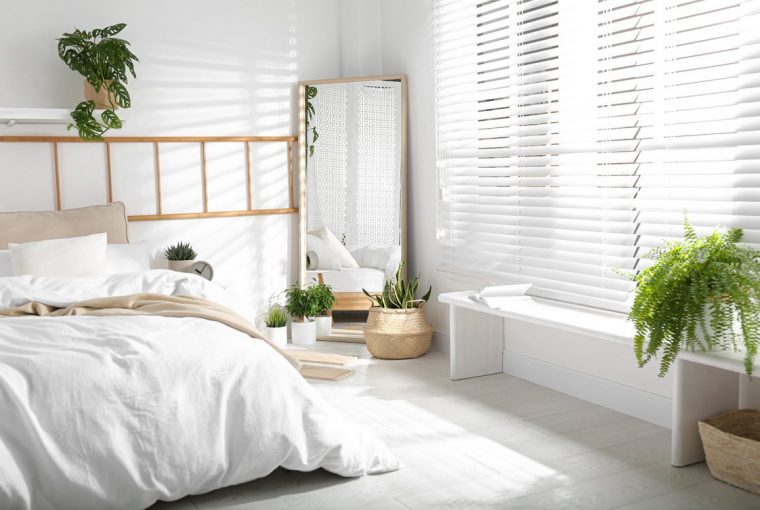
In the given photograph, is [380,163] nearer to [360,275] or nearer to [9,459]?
Answer: [360,275]

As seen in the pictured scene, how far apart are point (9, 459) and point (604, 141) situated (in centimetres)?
269

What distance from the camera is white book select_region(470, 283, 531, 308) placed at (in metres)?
3.86

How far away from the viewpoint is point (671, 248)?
2.82 metres

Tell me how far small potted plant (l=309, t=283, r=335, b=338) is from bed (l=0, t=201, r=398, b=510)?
2006 mm

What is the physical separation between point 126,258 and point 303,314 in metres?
1.27

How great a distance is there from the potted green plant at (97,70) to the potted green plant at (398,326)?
1844 mm

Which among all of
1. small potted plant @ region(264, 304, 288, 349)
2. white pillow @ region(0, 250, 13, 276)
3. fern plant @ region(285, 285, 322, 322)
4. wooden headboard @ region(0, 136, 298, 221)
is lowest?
small potted plant @ region(264, 304, 288, 349)

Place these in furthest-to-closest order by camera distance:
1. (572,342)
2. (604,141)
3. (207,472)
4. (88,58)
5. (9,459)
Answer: (88,58), (572,342), (604,141), (207,472), (9,459)

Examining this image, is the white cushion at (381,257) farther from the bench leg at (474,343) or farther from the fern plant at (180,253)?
the fern plant at (180,253)

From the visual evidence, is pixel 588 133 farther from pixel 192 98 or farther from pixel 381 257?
pixel 192 98

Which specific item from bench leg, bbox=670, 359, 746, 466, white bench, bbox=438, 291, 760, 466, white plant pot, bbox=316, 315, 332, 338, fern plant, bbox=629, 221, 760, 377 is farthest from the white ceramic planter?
bench leg, bbox=670, 359, 746, 466

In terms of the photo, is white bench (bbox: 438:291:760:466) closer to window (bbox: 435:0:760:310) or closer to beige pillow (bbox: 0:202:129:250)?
window (bbox: 435:0:760:310)

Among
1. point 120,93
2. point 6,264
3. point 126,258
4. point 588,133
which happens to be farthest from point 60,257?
point 588,133

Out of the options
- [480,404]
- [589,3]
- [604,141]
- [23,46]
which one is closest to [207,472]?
[480,404]
